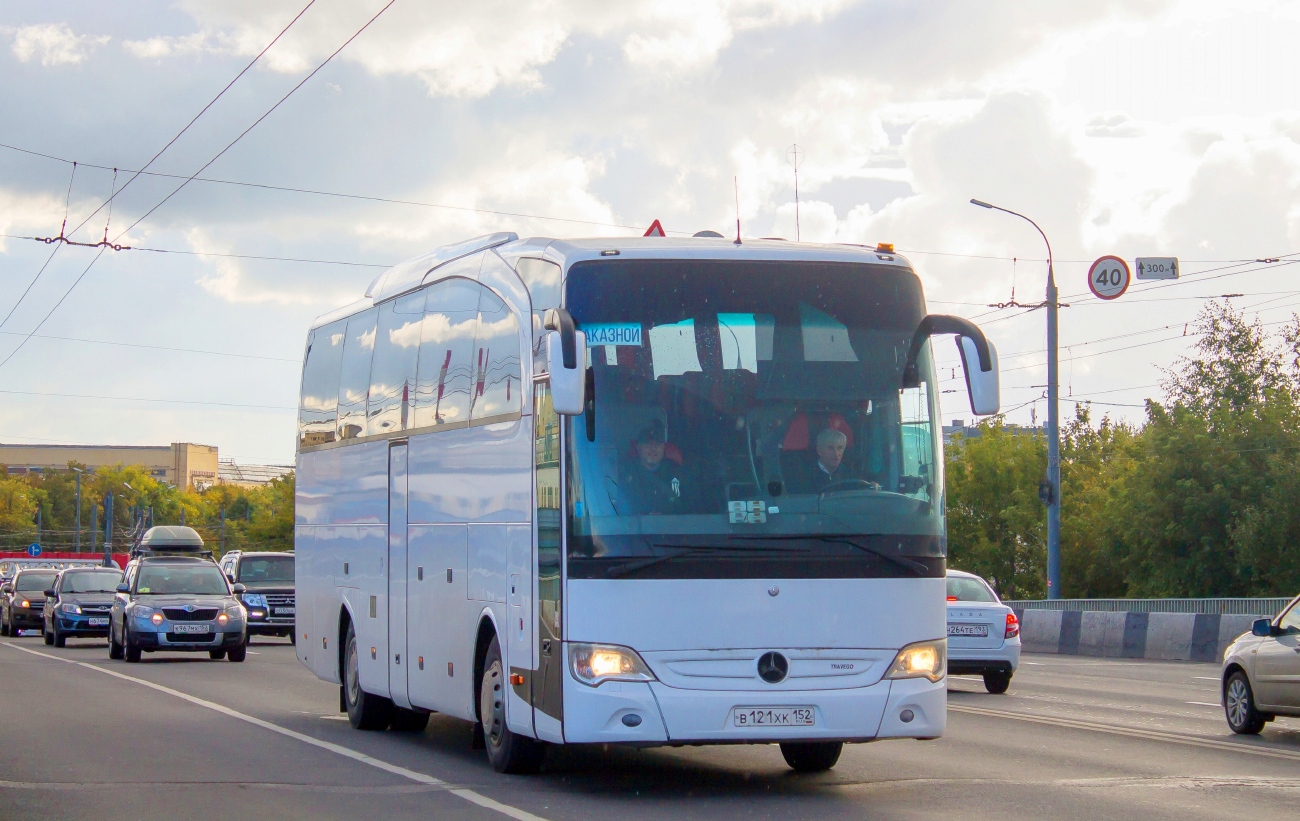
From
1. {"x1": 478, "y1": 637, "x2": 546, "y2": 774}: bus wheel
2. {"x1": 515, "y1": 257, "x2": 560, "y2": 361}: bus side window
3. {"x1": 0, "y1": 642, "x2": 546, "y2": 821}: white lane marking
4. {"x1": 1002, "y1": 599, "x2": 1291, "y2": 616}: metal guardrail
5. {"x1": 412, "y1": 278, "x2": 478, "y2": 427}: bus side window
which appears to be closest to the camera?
{"x1": 0, "y1": 642, "x2": 546, "y2": 821}: white lane marking

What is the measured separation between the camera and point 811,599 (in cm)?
995

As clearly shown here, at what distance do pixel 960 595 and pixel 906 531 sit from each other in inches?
442

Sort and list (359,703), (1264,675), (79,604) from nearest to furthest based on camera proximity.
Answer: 1. (1264,675)
2. (359,703)
3. (79,604)

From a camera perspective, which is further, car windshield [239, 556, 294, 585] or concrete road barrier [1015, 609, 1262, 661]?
car windshield [239, 556, 294, 585]

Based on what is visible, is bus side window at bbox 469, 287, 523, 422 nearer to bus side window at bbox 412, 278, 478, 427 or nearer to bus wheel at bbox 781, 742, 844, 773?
bus side window at bbox 412, 278, 478, 427

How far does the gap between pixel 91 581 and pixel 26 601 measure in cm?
598

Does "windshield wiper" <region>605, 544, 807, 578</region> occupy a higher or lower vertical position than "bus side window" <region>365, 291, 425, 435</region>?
lower

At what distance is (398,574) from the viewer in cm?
1354

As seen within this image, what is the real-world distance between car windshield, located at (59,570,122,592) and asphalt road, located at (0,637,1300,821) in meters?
17.0

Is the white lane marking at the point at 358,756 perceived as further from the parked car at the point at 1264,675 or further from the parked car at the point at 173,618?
the parked car at the point at 1264,675

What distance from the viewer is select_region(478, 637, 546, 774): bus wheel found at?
35.7 ft

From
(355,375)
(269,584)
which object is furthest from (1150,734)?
(269,584)

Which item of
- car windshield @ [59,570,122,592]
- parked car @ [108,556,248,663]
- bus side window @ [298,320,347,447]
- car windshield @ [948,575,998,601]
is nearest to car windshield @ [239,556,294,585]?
car windshield @ [59,570,122,592]

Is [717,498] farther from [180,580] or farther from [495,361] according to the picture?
[180,580]
